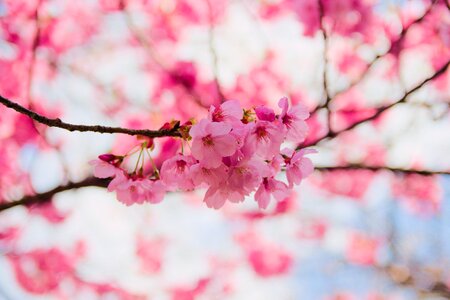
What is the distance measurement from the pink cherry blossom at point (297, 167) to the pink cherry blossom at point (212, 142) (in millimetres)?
349

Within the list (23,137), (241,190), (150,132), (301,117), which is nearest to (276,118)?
(301,117)

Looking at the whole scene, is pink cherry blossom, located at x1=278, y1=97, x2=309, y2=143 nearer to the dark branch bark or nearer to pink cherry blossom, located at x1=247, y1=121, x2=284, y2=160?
pink cherry blossom, located at x1=247, y1=121, x2=284, y2=160

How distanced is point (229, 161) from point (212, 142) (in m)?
0.12

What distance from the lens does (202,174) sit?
1728mm

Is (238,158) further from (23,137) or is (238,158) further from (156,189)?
(23,137)

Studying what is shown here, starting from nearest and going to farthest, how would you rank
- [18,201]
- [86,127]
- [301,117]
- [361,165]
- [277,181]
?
1. [86,127]
2. [301,117]
3. [277,181]
4. [18,201]
5. [361,165]

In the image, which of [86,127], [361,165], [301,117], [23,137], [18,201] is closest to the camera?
[86,127]

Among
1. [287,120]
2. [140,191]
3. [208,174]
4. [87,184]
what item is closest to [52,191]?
[87,184]

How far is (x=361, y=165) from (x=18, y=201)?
200cm

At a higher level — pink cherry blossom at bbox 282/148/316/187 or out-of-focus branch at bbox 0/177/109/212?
out-of-focus branch at bbox 0/177/109/212

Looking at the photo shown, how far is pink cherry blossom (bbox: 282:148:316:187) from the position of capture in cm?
192

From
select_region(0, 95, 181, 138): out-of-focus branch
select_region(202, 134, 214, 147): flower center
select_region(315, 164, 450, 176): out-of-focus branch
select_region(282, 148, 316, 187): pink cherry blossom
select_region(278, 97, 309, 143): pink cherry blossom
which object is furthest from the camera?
select_region(315, 164, 450, 176): out-of-focus branch

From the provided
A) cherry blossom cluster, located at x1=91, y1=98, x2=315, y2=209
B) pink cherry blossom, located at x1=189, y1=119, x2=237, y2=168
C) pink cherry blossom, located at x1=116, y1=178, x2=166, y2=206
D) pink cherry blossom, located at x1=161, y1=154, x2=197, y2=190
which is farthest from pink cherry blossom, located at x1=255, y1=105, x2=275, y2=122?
pink cherry blossom, located at x1=116, y1=178, x2=166, y2=206

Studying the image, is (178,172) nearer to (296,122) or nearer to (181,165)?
(181,165)
